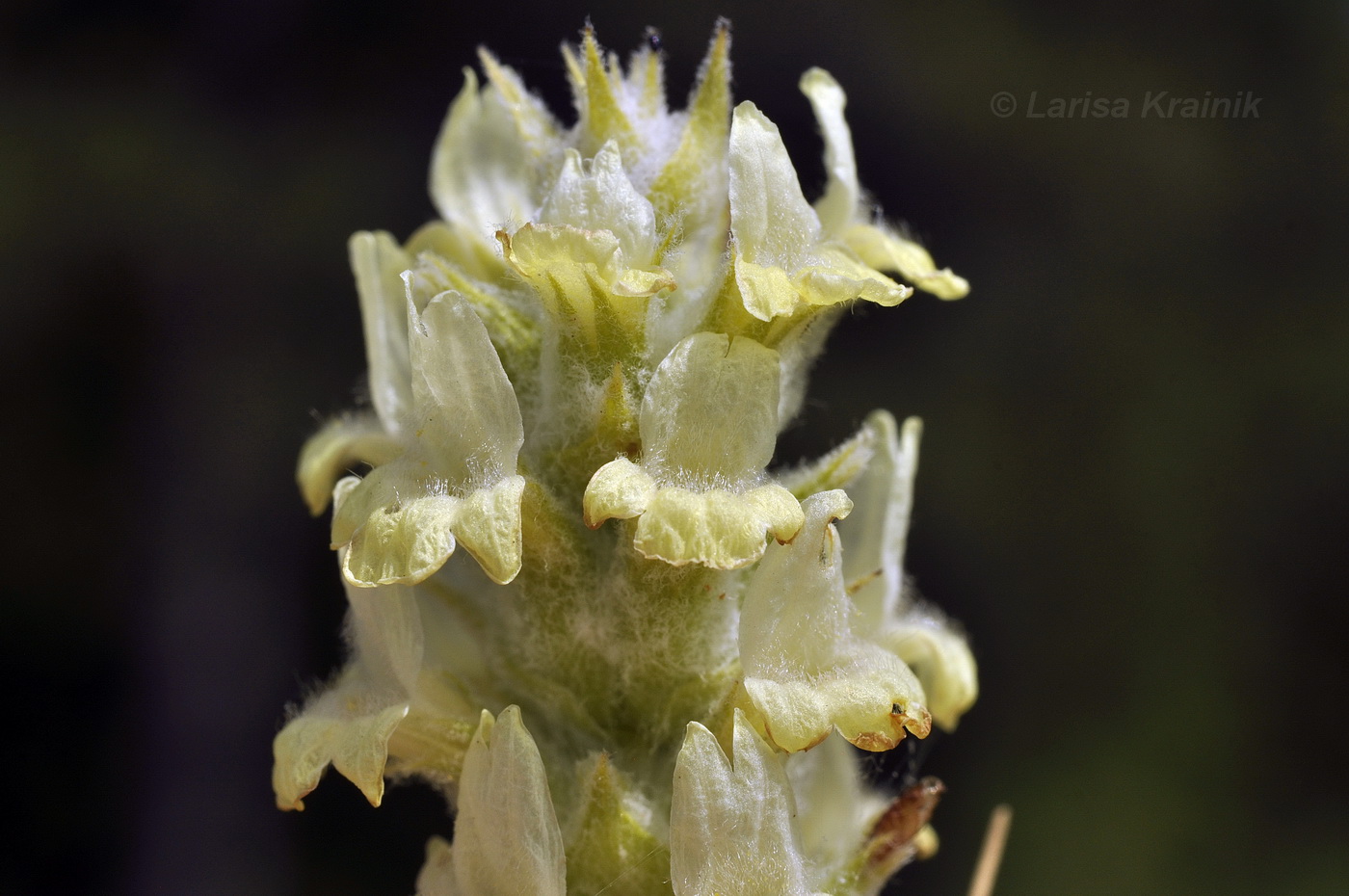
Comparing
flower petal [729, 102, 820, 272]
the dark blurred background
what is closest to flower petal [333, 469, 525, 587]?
flower petal [729, 102, 820, 272]

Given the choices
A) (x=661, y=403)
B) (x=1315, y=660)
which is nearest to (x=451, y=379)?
(x=661, y=403)

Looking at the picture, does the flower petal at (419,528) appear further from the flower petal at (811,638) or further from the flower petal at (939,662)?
the flower petal at (939,662)

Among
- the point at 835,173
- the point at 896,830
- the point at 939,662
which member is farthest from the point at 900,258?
the point at 896,830

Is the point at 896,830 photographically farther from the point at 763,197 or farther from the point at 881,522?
the point at 763,197

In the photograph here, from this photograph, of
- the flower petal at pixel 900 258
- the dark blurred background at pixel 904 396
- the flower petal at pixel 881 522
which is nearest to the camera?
the flower petal at pixel 900 258

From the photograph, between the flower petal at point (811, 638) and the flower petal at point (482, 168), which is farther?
the flower petal at point (482, 168)

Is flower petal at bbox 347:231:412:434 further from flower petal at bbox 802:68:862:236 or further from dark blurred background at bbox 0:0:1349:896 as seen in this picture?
dark blurred background at bbox 0:0:1349:896

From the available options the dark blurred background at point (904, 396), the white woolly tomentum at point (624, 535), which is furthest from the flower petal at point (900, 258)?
the dark blurred background at point (904, 396)

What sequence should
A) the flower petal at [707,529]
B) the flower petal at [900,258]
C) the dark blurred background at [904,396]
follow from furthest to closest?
the dark blurred background at [904,396] → the flower petal at [900,258] → the flower petal at [707,529]
